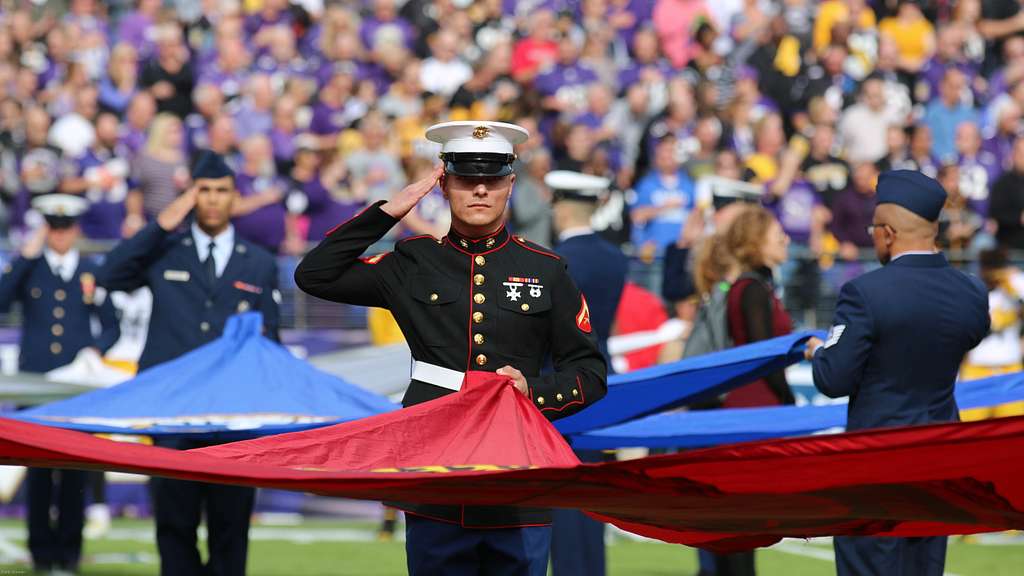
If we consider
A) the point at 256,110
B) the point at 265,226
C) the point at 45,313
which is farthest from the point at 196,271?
the point at 256,110

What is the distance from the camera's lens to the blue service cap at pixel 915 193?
21.0 ft

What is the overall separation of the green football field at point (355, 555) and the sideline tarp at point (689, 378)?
11.1 feet

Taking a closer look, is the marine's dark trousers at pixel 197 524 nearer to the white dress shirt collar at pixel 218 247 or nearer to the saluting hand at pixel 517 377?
the white dress shirt collar at pixel 218 247

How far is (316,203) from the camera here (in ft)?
49.1

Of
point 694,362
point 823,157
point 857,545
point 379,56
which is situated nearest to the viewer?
point 857,545

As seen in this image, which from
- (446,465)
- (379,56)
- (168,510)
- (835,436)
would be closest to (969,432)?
(835,436)

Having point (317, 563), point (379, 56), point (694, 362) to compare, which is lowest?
point (317, 563)

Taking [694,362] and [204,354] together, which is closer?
[694,362]

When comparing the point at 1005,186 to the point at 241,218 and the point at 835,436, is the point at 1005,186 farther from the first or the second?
the point at 835,436

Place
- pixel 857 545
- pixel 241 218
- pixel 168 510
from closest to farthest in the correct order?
pixel 857 545, pixel 168 510, pixel 241 218

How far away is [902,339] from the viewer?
630 centimetres

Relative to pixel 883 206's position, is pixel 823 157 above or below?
above

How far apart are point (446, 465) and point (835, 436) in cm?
116

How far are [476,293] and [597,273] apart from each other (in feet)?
10.1
